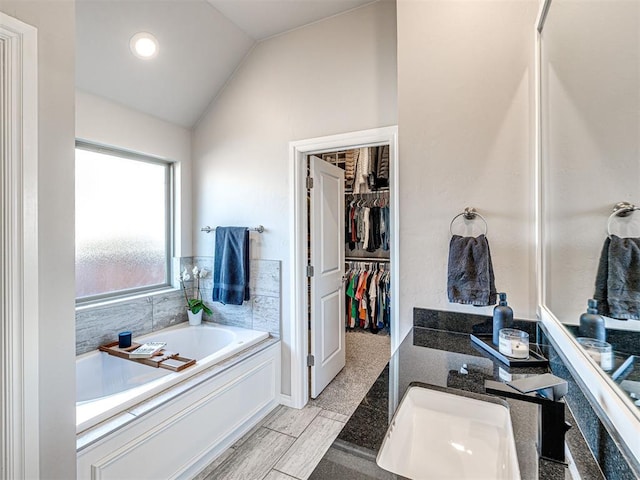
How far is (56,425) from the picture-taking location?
3.65 ft

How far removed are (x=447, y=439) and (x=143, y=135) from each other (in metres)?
2.83

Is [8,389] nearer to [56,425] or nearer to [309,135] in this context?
[56,425]


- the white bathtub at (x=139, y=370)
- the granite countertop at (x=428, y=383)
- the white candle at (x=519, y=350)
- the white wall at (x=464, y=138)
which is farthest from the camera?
the white bathtub at (x=139, y=370)

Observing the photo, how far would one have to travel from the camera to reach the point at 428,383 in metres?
0.96

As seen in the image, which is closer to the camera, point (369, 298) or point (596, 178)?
point (596, 178)

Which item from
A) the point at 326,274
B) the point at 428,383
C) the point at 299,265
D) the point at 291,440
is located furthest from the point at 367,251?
the point at 428,383

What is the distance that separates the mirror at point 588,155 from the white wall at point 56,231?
160cm

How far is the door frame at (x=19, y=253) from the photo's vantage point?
0.98 meters

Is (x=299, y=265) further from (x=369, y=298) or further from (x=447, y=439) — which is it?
(x=369, y=298)

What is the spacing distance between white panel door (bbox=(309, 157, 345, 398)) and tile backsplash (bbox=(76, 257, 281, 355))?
35cm

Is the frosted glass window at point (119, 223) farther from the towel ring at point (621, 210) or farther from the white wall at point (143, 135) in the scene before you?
Result: the towel ring at point (621, 210)

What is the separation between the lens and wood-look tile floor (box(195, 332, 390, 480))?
5.98ft

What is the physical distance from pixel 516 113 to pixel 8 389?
2169 mm

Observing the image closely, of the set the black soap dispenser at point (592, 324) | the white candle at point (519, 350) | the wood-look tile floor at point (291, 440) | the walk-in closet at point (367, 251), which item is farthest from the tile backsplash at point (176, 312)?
the black soap dispenser at point (592, 324)
